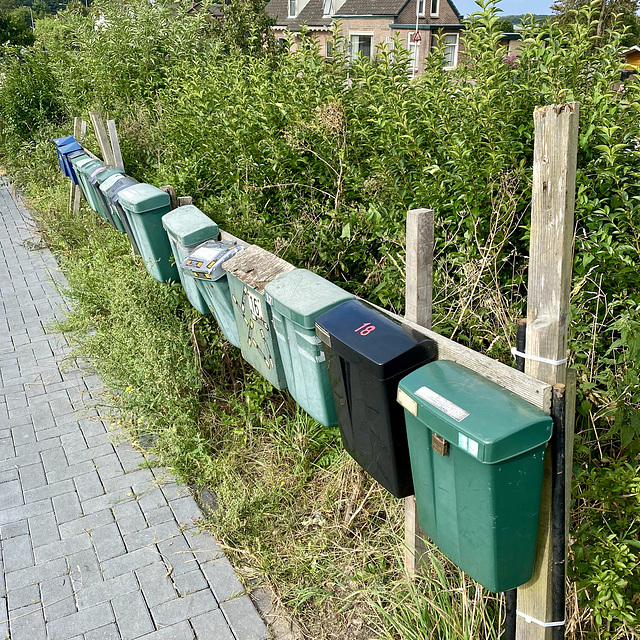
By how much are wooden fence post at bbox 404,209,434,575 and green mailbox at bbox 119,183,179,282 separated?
3.07m

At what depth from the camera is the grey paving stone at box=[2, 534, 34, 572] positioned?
12.0 feet

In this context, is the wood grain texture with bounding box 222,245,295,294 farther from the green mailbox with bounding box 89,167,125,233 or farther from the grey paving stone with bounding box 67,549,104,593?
the green mailbox with bounding box 89,167,125,233

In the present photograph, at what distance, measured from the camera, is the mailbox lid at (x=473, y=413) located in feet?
6.57

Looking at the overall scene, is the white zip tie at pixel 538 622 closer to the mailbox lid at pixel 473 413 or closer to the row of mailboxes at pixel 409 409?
the row of mailboxes at pixel 409 409

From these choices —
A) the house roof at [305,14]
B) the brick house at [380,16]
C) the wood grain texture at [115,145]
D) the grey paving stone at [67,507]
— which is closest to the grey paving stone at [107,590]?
the grey paving stone at [67,507]

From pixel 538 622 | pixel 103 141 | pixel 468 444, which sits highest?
pixel 103 141

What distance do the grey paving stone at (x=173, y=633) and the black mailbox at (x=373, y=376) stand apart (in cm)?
125

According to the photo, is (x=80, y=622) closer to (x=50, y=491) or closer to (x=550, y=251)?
(x=50, y=491)

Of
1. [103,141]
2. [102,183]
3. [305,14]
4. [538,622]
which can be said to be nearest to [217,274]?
[538,622]

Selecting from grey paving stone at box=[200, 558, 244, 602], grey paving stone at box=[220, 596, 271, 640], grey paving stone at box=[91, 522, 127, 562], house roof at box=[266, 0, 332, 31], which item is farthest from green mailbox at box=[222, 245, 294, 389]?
house roof at box=[266, 0, 332, 31]

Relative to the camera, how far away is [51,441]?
4836mm

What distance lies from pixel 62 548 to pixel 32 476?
Result: 0.88 meters

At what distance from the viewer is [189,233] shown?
4512 millimetres

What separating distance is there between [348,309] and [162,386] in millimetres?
2245
